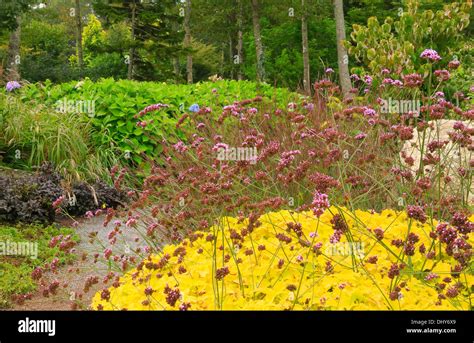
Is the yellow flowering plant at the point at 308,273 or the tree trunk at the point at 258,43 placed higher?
the tree trunk at the point at 258,43

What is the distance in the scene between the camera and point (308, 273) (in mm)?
3314

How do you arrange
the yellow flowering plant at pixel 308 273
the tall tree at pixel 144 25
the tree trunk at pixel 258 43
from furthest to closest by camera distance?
the tree trunk at pixel 258 43, the tall tree at pixel 144 25, the yellow flowering plant at pixel 308 273

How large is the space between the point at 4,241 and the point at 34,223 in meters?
0.81

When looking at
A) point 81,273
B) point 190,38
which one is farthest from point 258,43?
point 81,273

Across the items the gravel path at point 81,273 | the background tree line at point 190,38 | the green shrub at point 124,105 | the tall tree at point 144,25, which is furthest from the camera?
the background tree line at point 190,38

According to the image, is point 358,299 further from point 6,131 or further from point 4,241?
point 6,131

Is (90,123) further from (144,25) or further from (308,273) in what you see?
(144,25)

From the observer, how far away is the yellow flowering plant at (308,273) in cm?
303

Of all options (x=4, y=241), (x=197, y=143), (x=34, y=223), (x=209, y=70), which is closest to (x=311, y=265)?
(x=197, y=143)

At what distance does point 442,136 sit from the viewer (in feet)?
23.6

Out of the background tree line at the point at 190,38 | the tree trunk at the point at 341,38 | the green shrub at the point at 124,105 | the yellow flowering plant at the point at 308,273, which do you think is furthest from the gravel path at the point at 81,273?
the tree trunk at the point at 341,38

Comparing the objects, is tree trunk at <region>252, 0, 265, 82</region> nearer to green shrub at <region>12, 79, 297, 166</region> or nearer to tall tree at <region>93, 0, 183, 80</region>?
tall tree at <region>93, 0, 183, 80</region>

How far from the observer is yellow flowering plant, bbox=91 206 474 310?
303 cm

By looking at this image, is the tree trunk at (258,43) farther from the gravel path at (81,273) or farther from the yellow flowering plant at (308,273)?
the yellow flowering plant at (308,273)
